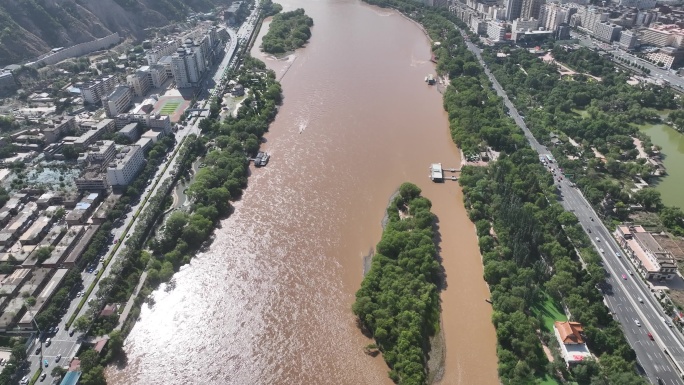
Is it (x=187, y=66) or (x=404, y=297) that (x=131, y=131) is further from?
(x=404, y=297)

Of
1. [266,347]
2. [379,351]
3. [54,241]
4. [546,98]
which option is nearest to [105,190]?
[54,241]

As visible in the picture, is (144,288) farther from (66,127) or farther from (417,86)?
(417,86)

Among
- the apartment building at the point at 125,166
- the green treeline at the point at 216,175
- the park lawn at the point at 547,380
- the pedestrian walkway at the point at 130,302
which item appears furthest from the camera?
the apartment building at the point at 125,166

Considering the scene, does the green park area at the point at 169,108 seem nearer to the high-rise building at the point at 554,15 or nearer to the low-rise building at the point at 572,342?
the low-rise building at the point at 572,342

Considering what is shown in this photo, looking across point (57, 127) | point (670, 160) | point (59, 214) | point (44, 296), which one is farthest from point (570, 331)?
→ point (57, 127)

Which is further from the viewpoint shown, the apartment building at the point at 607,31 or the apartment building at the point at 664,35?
the apartment building at the point at 607,31

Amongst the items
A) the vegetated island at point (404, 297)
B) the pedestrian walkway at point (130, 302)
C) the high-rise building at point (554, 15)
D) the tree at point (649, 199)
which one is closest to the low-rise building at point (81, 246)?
the pedestrian walkway at point (130, 302)
